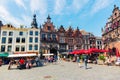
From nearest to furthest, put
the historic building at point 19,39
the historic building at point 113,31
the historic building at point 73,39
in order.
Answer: the historic building at point 113,31, the historic building at point 19,39, the historic building at point 73,39

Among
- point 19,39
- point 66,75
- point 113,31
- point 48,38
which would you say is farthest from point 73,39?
point 66,75

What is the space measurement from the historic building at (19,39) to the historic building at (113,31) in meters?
22.0

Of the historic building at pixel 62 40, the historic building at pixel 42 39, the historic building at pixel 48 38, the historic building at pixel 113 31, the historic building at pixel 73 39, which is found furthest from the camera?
the historic building at pixel 73 39

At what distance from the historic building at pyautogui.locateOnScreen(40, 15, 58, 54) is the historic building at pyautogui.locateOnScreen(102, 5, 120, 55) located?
679 inches

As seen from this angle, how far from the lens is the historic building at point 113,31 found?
3822 cm

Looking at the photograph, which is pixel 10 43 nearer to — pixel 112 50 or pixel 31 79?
pixel 112 50

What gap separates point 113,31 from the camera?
144ft

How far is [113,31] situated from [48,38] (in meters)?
21.3

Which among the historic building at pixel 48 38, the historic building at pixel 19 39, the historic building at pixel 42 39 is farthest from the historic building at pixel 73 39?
the historic building at pixel 19 39

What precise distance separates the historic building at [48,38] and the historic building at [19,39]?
1741 millimetres

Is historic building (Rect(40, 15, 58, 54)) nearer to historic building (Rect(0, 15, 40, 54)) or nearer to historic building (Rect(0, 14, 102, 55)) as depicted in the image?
historic building (Rect(0, 14, 102, 55))

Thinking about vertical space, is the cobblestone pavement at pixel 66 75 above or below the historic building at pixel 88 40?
below

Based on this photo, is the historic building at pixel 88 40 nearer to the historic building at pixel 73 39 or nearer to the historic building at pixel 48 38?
the historic building at pixel 73 39

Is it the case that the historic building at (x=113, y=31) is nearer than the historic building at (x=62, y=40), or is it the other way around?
the historic building at (x=113, y=31)
